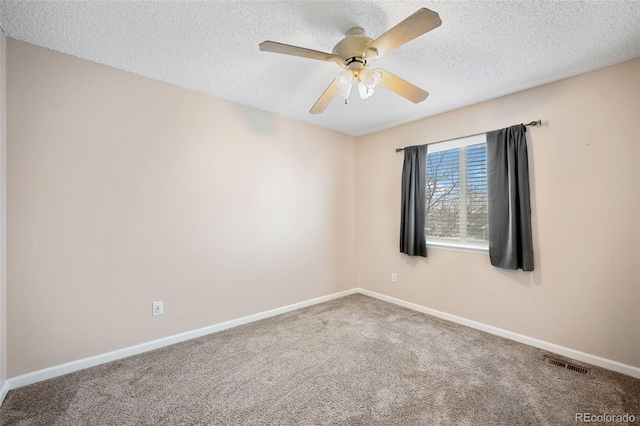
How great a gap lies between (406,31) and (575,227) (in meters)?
2.20

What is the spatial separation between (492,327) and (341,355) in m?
1.62

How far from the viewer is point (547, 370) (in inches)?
83.3

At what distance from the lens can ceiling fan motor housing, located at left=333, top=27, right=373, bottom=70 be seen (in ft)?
5.58

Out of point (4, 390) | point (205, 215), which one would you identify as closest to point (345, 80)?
point (205, 215)

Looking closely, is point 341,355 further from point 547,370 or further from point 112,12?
point 112,12

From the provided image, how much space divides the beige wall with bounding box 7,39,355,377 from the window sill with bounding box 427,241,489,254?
162cm

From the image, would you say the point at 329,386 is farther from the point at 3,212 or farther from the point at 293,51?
the point at 3,212

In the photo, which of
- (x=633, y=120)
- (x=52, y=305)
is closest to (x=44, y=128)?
(x=52, y=305)

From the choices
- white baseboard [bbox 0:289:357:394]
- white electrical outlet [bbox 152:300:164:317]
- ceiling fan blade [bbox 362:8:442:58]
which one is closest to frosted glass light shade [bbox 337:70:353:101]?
ceiling fan blade [bbox 362:8:442:58]

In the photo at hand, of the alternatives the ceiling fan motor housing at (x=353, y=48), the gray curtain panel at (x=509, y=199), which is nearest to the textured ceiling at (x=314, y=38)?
the ceiling fan motor housing at (x=353, y=48)

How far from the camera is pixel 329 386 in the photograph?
192 centimetres

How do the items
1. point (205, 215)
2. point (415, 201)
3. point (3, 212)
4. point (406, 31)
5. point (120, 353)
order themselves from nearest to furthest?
point (406, 31), point (3, 212), point (120, 353), point (205, 215), point (415, 201)

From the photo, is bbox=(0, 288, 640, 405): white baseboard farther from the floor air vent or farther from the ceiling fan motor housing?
the ceiling fan motor housing

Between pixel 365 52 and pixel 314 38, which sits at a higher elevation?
pixel 314 38
